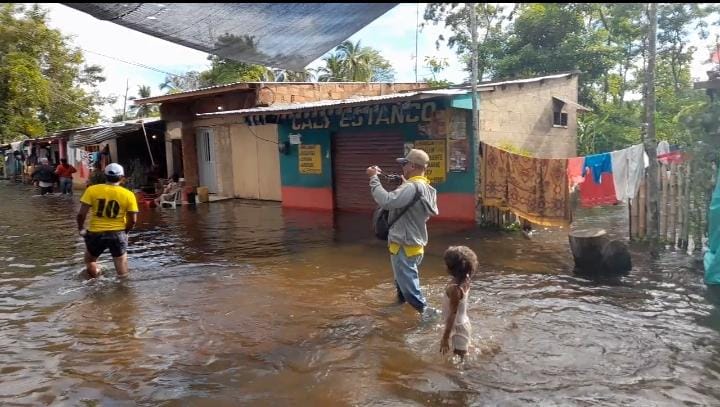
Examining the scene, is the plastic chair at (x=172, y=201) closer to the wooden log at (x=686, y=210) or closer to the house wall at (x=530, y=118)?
the house wall at (x=530, y=118)

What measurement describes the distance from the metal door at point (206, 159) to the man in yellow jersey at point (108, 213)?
11923 millimetres

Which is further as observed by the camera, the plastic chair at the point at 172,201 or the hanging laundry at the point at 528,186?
the plastic chair at the point at 172,201

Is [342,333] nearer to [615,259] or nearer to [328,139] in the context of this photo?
[615,259]

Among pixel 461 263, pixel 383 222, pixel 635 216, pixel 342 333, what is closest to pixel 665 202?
pixel 635 216

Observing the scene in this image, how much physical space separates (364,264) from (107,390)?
14.7 ft

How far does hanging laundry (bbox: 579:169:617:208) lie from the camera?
877 centimetres

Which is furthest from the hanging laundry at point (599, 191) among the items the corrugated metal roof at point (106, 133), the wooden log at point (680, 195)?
the corrugated metal roof at point (106, 133)

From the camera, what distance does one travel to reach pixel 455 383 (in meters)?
4.04

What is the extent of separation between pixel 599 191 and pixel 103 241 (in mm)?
7415

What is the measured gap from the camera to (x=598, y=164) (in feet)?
29.3

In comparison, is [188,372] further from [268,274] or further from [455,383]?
[268,274]

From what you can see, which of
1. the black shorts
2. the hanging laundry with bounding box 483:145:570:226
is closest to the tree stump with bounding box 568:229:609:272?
the hanging laundry with bounding box 483:145:570:226

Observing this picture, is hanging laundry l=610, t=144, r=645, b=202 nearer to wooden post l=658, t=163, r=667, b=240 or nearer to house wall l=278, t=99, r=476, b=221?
wooden post l=658, t=163, r=667, b=240

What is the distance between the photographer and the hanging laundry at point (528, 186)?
369 inches
